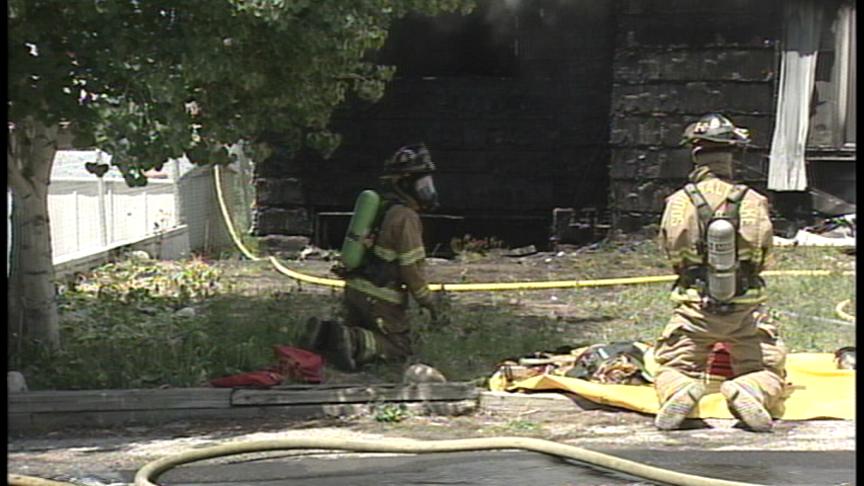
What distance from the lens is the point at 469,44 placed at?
13.6 meters

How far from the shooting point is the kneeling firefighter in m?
7.63

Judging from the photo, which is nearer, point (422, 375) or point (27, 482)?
point (27, 482)

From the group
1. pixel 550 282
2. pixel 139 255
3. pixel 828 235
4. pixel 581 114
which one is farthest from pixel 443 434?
pixel 581 114

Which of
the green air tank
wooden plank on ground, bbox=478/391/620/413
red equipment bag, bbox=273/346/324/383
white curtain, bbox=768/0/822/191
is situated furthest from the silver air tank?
white curtain, bbox=768/0/822/191

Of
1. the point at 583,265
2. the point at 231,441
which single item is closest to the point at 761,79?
the point at 583,265

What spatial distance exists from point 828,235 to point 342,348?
6238 millimetres

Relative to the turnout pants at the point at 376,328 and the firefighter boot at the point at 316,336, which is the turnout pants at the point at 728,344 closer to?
the turnout pants at the point at 376,328

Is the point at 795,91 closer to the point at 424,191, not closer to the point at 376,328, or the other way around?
the point at 424,191

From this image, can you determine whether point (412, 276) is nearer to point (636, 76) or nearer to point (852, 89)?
point (636, 76)

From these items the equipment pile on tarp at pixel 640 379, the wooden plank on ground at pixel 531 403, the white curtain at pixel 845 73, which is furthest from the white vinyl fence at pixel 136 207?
the white curtain at pixel 845 73

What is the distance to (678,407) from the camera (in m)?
6.46

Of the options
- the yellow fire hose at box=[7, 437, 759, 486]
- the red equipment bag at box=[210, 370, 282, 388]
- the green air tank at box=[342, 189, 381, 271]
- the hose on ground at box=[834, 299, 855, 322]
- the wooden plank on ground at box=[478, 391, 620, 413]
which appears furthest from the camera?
the hose on ground at box=[834, 299, 855, 322]

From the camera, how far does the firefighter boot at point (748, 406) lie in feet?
20.9

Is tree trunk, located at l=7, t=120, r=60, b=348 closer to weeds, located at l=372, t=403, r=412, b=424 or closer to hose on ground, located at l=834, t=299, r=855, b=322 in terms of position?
weeds, located at l=372, t=403, r=412, b=424
